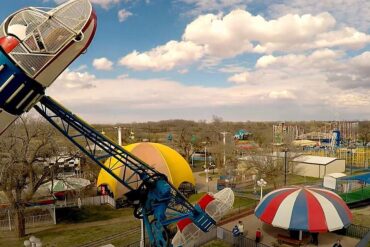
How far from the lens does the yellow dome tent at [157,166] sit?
27.0 metres

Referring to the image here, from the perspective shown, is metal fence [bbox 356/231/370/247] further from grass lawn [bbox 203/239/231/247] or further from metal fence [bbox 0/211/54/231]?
metal fence [bbox 0/211/54/231]

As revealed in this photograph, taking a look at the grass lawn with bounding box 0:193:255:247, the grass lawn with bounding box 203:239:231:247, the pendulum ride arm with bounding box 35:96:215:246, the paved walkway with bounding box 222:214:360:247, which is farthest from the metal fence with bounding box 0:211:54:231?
the pendulum ride arm with bounding box 35:96:215:246

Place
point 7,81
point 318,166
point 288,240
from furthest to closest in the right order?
point 318,166
point 288,240
point 7,81

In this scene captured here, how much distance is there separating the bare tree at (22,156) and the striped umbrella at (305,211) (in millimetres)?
13579

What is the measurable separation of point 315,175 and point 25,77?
40.1m

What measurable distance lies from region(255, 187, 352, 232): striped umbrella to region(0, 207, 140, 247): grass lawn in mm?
8773

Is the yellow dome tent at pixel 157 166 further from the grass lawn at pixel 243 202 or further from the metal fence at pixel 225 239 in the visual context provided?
the metal fence at pixel 225 239

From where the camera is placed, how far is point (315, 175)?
4191 centimetres

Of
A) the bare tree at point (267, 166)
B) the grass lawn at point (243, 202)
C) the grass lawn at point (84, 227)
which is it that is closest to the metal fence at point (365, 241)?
the grass lawn at point (84, 227)

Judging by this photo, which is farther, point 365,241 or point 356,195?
point 356,195

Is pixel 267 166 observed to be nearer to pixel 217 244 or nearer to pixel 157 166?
pixel 157 166

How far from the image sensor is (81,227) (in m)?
23.5

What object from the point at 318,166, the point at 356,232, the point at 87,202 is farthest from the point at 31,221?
the point at 318,166

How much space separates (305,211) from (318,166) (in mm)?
25713
